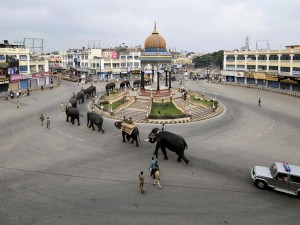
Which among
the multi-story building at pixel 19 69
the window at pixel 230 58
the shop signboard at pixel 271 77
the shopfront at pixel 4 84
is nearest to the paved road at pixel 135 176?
the shopfront at pixel 4 84

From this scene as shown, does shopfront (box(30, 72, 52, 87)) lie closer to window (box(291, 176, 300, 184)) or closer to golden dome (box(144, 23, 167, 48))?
golden dome (box(144, 23, 167, 48))

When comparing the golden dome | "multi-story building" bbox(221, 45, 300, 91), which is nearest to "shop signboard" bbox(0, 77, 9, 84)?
the golden dome

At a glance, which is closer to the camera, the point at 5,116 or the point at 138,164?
the point at 138,164

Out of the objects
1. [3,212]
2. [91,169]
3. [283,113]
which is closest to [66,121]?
[91,169]

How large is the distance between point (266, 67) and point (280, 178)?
55773mm

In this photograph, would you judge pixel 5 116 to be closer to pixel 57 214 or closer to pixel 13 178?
pixel 13 178

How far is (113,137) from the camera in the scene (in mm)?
26375

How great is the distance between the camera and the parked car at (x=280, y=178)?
15541 millimetres

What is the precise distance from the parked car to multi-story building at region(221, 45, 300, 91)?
1719 inches

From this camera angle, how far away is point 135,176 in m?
17.8

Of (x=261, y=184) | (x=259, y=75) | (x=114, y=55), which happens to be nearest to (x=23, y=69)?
(x=114, y=55)

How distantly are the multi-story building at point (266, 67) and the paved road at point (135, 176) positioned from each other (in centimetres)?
2895

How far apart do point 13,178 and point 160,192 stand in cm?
854

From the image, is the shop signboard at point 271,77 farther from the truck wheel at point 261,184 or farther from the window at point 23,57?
the window at point 23,57
